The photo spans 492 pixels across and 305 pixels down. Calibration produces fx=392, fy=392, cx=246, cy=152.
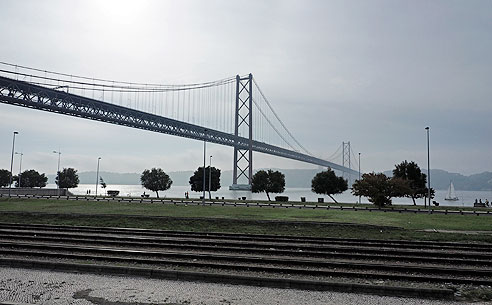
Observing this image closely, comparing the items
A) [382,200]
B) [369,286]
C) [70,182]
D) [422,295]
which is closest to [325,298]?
[369,286]

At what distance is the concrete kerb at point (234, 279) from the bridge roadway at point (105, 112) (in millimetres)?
33741

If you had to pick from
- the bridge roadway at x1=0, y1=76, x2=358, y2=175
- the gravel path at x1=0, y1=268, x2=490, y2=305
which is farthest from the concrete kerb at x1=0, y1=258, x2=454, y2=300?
the bridge roadway at x1=0, y1=76, x2=358, y2=175

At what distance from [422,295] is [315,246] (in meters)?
6.49

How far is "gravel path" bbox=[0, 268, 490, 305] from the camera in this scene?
9.38 m

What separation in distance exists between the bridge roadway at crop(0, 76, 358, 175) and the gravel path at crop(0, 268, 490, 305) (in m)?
35.3

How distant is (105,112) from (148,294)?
214 feet

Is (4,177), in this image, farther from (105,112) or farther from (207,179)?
(207,179)

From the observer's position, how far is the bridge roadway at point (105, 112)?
187 ft

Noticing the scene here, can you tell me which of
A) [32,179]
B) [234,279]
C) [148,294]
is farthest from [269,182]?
[32,179]

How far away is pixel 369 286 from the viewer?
10.2 meters

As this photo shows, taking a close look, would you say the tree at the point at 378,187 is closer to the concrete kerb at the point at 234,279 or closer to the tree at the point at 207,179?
the tree at the point at 207,179

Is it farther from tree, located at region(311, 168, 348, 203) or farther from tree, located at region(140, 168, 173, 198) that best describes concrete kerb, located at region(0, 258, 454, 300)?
tree, located at region(140, 168, 173, 198)

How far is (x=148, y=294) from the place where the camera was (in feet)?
32.4

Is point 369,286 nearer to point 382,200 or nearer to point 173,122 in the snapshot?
point 382,200
